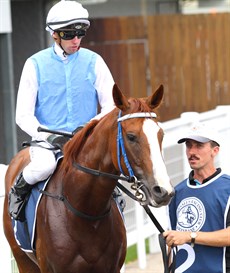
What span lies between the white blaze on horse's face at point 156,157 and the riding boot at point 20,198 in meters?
1.24

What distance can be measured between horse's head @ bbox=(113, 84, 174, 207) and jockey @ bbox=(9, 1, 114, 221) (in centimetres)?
75

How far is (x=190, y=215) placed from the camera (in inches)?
197

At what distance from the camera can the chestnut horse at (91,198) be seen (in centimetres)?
510

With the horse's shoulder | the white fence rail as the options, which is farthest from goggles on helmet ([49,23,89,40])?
the white fence rail

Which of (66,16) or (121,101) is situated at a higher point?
(66,16)

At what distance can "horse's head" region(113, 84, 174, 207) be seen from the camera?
479cm

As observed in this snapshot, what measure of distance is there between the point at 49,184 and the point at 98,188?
474 mm

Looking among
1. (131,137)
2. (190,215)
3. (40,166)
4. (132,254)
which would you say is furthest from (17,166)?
(132,254)

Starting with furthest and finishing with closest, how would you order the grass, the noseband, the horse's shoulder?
the grass < the horse's shoulder < the noseband

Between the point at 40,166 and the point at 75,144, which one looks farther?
the point at 40,166

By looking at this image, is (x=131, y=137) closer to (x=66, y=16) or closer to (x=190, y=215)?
(x=190, y=215)

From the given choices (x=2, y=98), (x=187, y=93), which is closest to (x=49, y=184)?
(x=2, y=98)

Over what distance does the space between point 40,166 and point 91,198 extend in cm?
42

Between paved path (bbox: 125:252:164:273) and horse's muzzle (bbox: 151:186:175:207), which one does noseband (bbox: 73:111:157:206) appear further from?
paved path (bbox: 125:252:164:273)
